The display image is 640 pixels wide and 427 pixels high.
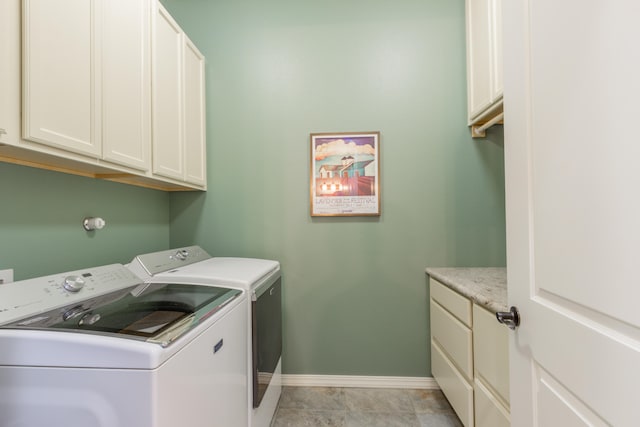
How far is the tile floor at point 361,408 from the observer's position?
160 centimetres

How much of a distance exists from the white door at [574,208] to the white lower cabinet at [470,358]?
29 centimetres

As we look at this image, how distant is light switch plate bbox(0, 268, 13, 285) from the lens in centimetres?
98

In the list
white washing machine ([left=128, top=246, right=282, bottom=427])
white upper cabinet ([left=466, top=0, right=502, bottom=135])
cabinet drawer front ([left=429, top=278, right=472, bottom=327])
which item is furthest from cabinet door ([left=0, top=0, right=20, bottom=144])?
white upper cabinet ([left=466, top=0, right=502, bottom=135])

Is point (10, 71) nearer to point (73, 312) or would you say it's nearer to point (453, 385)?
point (73, 312)

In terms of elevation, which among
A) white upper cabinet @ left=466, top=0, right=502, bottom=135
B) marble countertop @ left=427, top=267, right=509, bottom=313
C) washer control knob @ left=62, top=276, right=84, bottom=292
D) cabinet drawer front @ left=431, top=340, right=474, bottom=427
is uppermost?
white upper cabinet @ left=466, top=0, right=502, bottom=135

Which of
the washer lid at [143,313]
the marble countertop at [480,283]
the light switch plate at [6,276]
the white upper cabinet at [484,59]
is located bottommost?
the marble countertop at [480,283]

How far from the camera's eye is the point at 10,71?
0.79 m

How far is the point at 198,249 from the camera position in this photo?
75.3 inches

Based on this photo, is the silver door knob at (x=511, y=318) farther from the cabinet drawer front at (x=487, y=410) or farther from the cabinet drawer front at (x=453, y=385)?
the cabinet drawer front at (x=453, y=385)

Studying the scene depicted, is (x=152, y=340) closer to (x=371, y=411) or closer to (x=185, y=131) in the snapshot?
(x=185, y=131)

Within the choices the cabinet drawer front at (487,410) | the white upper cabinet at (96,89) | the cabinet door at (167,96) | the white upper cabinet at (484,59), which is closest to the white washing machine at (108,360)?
the white upper cabinet at (96,89)

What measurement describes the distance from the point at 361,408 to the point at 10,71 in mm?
2268

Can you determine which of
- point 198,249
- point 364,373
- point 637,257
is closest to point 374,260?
point 364,373

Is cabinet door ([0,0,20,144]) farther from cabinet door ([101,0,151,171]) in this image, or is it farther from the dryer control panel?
the dryer control panel
